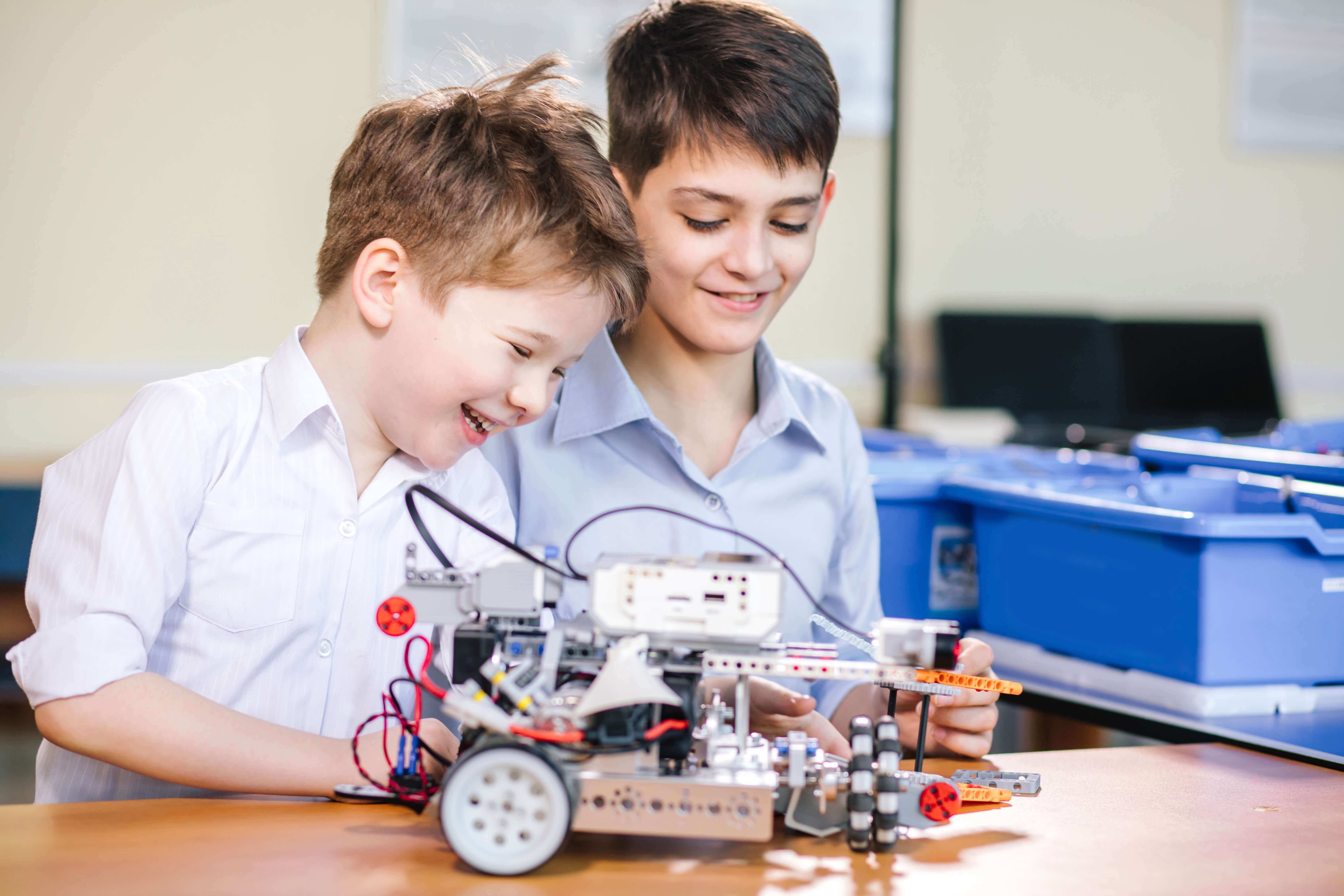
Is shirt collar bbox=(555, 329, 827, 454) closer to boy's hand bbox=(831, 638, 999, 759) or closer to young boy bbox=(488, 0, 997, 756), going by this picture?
young boy bbox=(488, 0, 997, 756)

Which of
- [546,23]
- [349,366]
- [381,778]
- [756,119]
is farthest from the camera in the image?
[546,23]

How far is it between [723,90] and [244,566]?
663mm

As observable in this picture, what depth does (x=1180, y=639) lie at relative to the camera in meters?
1.20

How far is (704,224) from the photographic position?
3.95 ft

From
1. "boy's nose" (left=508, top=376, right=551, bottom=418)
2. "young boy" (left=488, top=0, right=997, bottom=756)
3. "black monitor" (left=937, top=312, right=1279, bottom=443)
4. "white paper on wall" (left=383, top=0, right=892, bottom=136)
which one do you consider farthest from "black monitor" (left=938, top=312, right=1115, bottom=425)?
"boy's nose" (left=508, top=376, right=551, bottom=418)

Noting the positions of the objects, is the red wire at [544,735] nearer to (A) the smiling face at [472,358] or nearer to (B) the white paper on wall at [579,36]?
(A) the smiling face at [472,358]

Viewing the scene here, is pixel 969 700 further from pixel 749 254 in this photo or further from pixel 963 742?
pixel 749 254

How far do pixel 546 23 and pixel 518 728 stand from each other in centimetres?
313

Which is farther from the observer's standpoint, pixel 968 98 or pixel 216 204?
pixel 968 98

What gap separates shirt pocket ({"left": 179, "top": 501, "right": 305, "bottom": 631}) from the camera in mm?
969

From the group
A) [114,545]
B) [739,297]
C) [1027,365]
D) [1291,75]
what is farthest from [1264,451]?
[1291,75]

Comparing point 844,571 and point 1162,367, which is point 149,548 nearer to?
point 844,571

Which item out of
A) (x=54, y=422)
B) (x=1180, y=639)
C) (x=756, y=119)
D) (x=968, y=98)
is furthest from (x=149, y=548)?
(x=968, y=98)

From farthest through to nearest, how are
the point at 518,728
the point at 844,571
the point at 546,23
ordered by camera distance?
the point at 546,23 < the point at 844,571 < the point at 518,728
